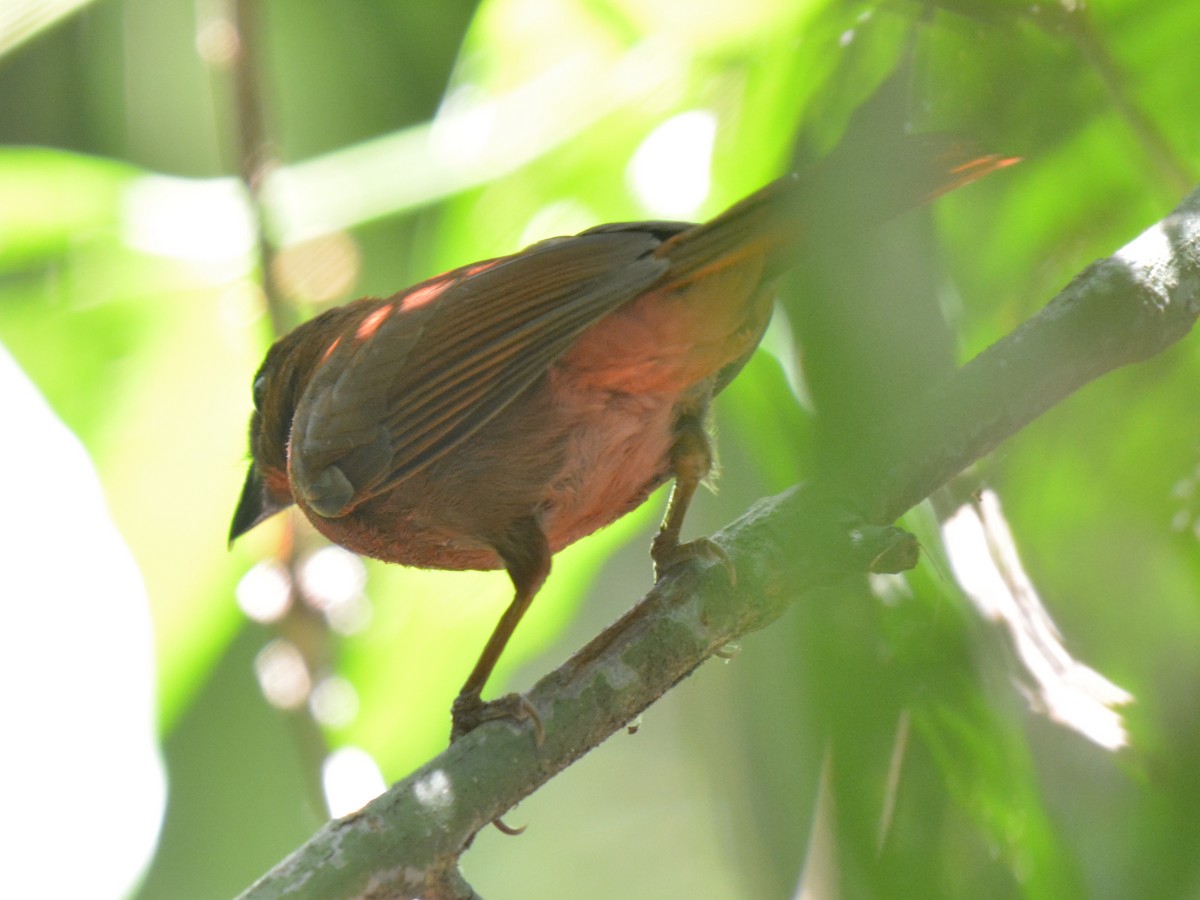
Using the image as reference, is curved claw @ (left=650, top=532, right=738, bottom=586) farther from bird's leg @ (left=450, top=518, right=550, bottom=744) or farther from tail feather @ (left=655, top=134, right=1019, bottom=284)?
tail feather @ (left=655, top=134, right=1019, bottom=284)

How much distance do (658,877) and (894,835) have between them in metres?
4.21

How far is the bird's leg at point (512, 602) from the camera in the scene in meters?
2.74

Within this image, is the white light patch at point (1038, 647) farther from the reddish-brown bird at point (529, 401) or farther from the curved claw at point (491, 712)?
the reddish-brown bird at point (529, 401)

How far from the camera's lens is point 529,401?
9.46ft

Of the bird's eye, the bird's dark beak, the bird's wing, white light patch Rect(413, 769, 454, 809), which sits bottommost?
the bird's dark beak

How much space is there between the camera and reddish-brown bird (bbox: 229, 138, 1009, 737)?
2.70 meters

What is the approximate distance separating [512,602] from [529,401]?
1.47 feet

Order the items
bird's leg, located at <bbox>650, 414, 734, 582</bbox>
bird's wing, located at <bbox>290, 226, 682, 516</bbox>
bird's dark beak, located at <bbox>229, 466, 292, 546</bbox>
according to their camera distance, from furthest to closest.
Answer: bird's dark beak, located at <bbox>229, 466, 292, 546</bbox>, bird's leg, located at <bbox>650, 414, 734, 582</bbox>, bird's wing, located at <bbox>290, 226, 682, 516</bbox>

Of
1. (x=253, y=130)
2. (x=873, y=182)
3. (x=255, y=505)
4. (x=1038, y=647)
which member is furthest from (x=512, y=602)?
(x=873, y=182)

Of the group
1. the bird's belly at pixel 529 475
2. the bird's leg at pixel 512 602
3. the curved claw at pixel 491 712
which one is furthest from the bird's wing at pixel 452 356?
the curved claw at pixel 491 712

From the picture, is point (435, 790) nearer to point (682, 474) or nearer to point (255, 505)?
point (682, 474)

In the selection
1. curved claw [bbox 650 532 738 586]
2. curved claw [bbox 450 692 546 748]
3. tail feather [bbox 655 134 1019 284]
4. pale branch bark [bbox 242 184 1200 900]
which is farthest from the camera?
curved claw [bbox 650 532 738 586]

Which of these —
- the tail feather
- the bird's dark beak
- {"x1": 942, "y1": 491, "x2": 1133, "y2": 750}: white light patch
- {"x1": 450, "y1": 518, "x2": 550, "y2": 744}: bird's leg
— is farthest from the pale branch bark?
the bird's dark beak

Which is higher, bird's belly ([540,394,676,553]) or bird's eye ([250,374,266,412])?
bird's belly ([540,394,676,553])
